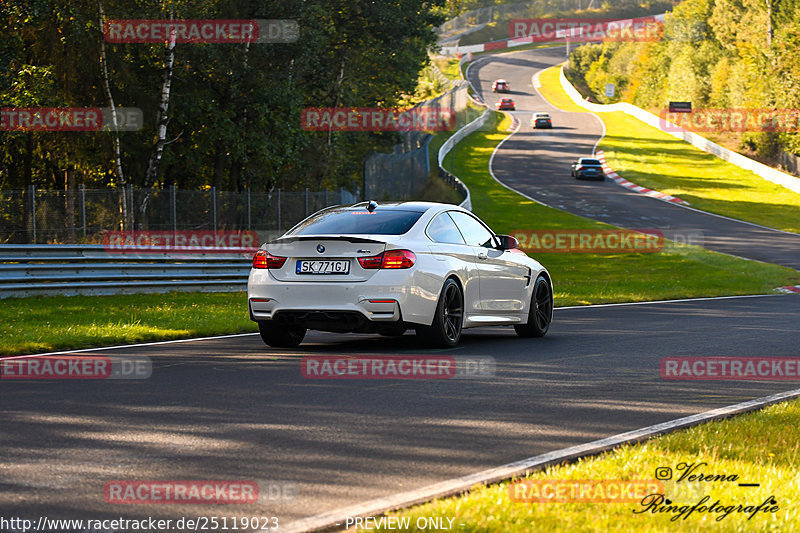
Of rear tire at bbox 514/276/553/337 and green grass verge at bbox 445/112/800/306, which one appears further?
green grass verge at bbox 445/112/800/306

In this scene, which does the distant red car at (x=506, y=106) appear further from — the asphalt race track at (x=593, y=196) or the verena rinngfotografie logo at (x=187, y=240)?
the verena rinngfotografie logo at (x=187, y=240)

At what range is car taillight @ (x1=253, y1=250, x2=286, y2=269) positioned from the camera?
1105cm

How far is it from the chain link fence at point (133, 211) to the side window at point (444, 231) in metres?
14.1

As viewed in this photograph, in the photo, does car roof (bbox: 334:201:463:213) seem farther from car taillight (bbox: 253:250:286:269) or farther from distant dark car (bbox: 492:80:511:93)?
distant dark car (bbox: 492:80:511:93)

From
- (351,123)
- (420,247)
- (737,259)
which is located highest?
(351,123)

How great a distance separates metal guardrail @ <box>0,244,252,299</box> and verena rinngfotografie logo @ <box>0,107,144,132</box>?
5380mm

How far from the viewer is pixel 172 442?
21.2 feet

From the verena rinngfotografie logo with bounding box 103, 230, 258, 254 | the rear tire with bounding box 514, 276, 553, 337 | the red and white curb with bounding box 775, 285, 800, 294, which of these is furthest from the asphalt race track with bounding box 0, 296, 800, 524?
the red and white curb with bounding box 775, 285, 800, 294

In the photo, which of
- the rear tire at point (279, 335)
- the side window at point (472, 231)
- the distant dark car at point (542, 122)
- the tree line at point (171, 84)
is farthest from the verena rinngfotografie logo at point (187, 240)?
the distant dark car at point (542, 122)

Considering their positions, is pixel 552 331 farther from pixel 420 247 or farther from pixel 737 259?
pixel 737 259

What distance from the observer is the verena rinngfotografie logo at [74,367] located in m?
9.39

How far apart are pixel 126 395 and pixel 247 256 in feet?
52.6

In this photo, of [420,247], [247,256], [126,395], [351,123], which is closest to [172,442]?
[126,395]

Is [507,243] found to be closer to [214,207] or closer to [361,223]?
[361,223]
